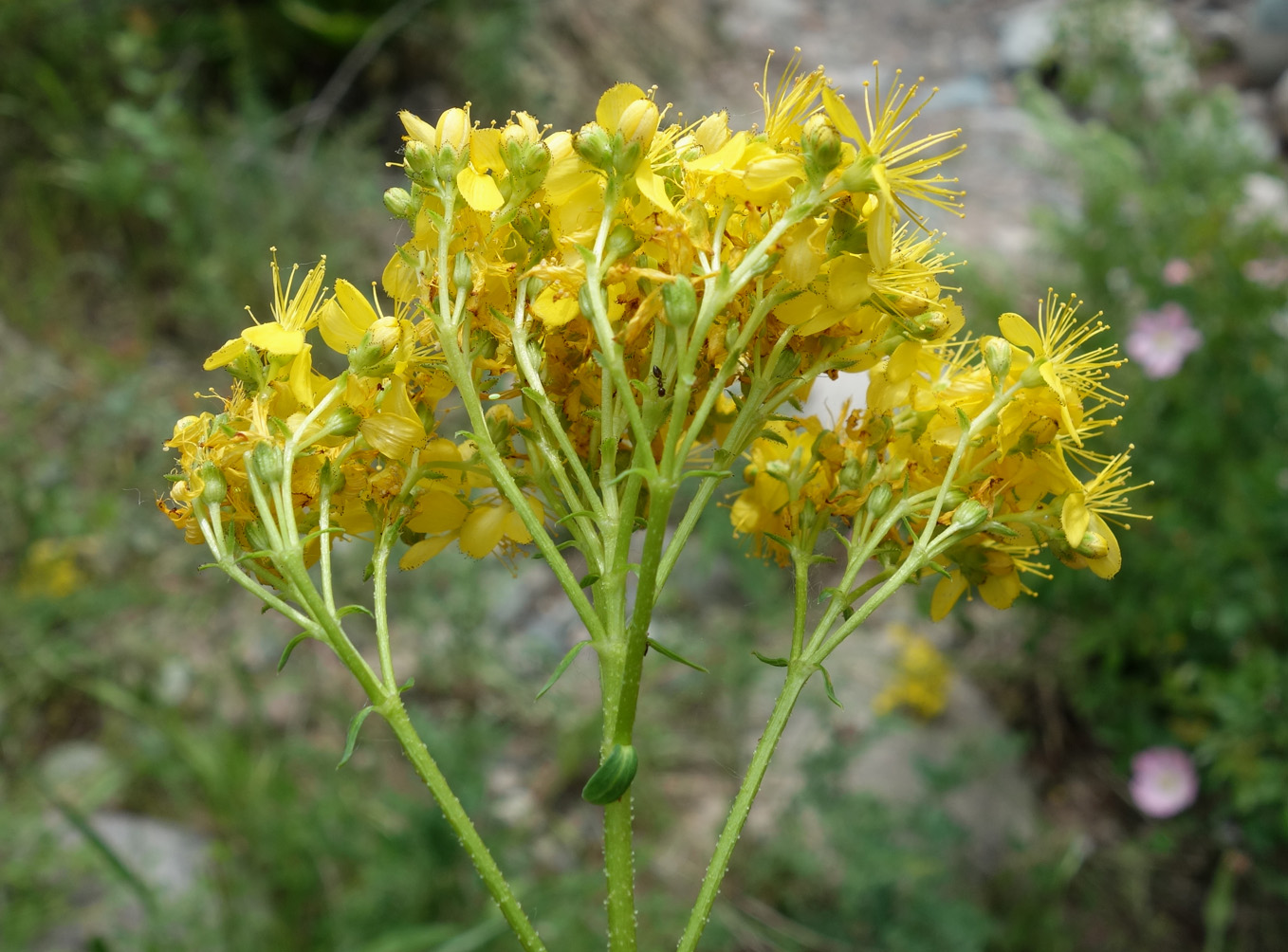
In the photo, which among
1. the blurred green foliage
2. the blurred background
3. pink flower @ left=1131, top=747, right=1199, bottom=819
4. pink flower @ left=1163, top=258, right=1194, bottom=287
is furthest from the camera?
pink flower @ left=1163, top=258, right=1194, bottom=287

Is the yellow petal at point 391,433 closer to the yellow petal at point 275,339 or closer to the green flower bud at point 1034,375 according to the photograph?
the yellow petal at point 275,339

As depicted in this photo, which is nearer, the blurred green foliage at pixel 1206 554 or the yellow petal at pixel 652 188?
the yellow petal at pixel 652 188

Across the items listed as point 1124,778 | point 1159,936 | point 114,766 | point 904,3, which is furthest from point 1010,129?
point 114,766

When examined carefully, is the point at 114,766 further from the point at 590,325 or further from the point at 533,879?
the point at 590,325

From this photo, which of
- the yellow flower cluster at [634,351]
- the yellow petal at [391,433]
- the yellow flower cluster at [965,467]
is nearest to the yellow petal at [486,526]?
the yellow flower cluster at [634,351]

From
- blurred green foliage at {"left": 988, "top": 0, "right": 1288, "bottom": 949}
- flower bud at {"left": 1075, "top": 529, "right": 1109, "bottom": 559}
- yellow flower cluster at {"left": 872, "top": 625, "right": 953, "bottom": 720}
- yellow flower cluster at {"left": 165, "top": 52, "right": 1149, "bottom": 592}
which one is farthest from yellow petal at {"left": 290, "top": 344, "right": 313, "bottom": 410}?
yellow flower cluster at {"left": 872, "top": 625, "right": 953, "bottom": 720}

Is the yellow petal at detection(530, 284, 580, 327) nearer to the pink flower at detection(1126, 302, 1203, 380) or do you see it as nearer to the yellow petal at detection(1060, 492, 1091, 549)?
the yellow petal at detection(1060, 492, 1091, 549)
